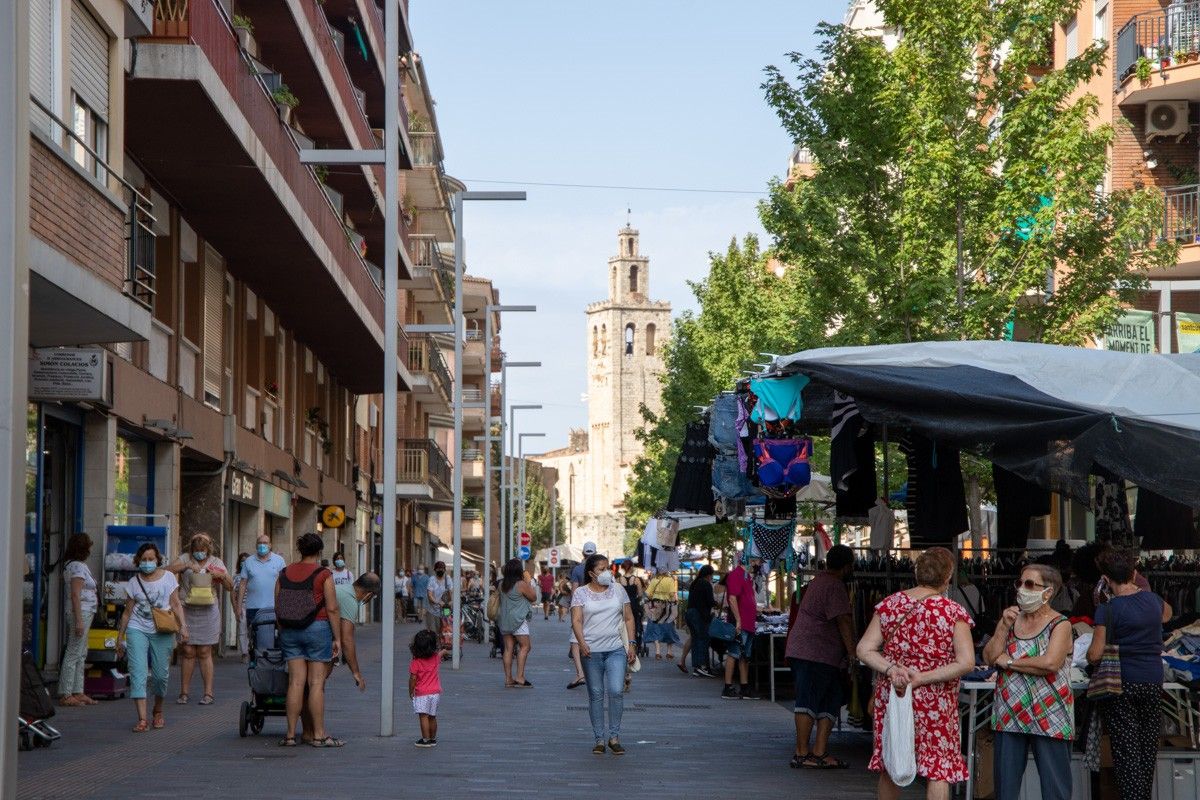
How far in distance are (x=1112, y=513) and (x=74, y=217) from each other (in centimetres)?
896

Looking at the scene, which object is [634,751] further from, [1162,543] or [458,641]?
[458,641]

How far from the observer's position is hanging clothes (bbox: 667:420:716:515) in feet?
69.1

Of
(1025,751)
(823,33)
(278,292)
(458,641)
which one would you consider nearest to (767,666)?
(458,641)

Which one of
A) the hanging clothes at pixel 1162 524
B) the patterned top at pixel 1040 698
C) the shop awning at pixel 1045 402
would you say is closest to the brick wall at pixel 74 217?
the shop awning at pixel 1045 402

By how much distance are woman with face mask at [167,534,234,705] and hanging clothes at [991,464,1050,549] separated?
25.4 feet

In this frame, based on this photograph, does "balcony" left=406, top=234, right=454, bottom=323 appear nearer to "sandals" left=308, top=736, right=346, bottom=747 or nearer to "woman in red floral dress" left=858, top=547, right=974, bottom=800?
"sandals" left=308, top=736, right=346, bottom=747

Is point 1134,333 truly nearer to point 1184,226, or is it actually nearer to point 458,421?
point 1184,226

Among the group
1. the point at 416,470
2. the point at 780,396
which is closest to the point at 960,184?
the point at 780,396

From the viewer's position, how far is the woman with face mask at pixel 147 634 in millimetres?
16469

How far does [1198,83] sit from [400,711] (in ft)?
67.6

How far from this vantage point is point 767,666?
25047 millimetres

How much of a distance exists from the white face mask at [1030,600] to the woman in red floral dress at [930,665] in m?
0.44

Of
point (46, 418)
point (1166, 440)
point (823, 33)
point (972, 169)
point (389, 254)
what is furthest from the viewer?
point (823, 33)

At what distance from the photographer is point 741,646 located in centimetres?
2367
